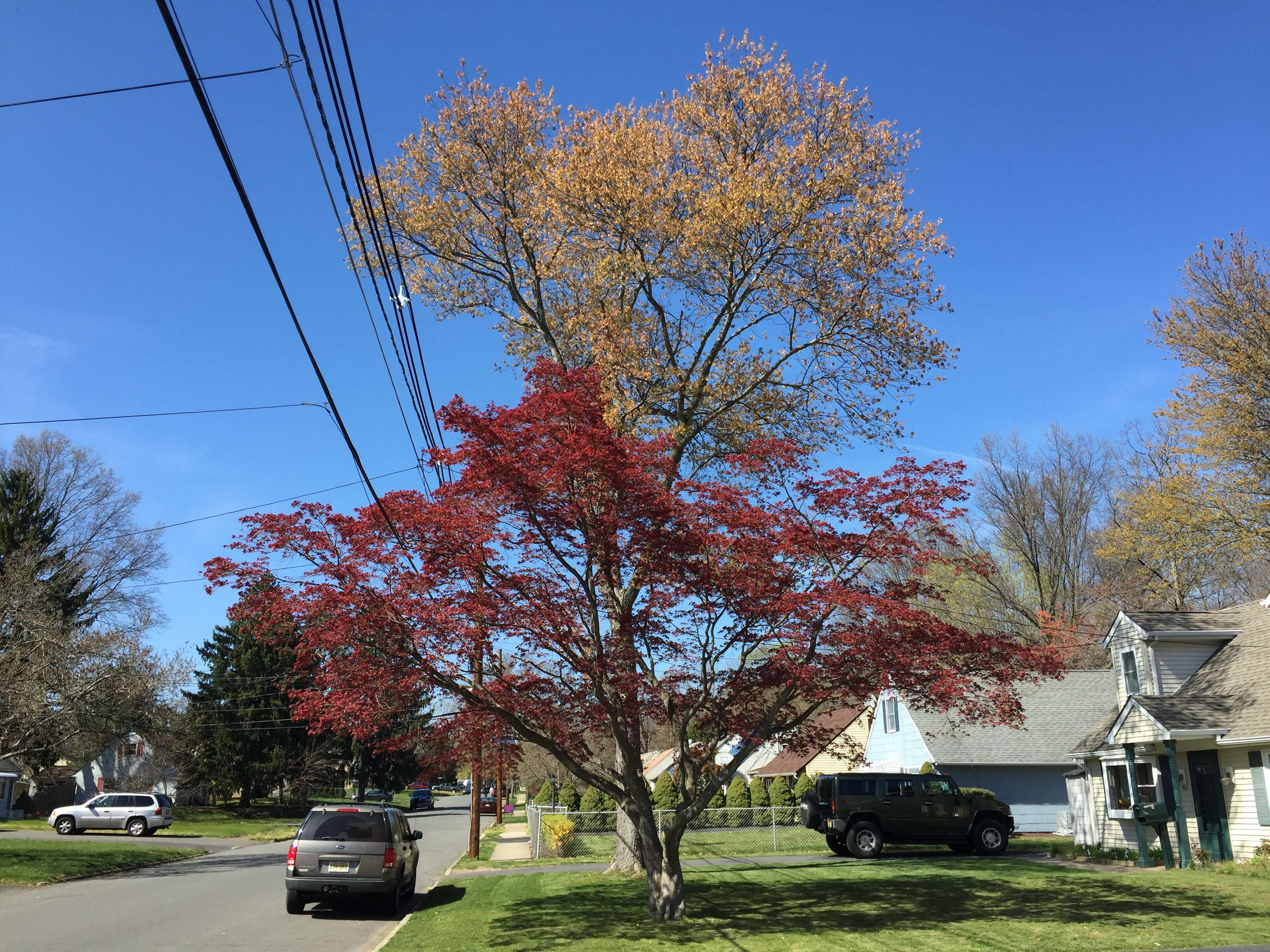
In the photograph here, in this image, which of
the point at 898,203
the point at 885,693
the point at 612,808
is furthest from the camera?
the point at 612,808

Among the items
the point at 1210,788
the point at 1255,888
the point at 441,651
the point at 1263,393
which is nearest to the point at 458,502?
the point at 441,651

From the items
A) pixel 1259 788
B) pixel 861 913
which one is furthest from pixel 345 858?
pixel 1259 788

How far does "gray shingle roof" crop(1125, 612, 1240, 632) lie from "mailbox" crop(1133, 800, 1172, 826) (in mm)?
4502

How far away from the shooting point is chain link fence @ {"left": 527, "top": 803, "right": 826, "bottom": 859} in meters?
25.3

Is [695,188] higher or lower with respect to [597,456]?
higher

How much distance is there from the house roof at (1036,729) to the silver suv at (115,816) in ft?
96.5

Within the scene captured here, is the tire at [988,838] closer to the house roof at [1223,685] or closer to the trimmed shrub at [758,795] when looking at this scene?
the house roof at [1223,685]

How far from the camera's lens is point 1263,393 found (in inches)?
994

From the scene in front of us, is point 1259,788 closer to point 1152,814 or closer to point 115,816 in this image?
point 1152,814

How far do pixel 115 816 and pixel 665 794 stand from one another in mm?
22295

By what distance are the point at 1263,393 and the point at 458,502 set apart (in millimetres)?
23448

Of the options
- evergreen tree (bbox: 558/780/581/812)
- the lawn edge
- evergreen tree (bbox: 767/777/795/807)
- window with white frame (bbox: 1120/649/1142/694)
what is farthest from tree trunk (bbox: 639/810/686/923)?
evergreen tree (bbox: 767/777/795/807)

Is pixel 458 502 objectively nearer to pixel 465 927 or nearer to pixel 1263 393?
pixel 465 927

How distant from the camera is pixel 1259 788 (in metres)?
18.9
